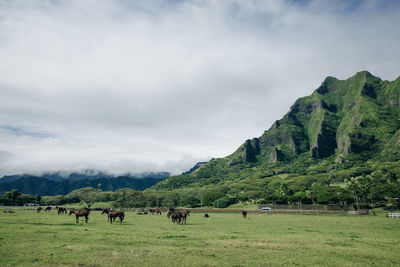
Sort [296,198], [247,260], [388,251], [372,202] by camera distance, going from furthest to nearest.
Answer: [296,198] < [372,202] < [388,251] < [247,260]

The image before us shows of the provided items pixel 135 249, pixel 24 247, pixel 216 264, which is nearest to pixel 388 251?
pixel 216 264

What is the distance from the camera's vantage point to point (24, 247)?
783 inches

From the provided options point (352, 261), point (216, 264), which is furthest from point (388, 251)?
point (216, 264)

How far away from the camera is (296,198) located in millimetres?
156500

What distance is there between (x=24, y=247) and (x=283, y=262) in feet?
65.4

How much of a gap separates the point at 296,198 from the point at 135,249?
155 m

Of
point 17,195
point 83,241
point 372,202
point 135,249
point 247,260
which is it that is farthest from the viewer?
point 17,195

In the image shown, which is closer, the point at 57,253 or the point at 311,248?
the point at 57,253

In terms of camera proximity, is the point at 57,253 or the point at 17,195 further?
the point at 17,195

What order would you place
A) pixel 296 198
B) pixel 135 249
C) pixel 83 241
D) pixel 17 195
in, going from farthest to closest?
pixel 17 195 < pixel 296 198 < pixel 83 241 < pixel 135 249

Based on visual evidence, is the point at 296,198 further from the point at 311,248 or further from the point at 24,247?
the point at 24,247

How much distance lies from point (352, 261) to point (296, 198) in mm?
151085

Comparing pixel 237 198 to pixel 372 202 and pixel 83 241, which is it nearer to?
pixel 372 202

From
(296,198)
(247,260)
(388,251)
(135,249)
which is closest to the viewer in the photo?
(247,260)
